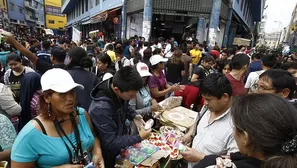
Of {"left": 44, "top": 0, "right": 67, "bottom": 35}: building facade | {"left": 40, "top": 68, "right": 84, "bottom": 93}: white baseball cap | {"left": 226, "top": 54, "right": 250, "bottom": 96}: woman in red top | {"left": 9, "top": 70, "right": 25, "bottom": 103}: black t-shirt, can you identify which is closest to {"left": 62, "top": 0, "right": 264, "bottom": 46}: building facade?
{"left": 226, "top": 54, "right": 250, "bottom": 96}: woman in red top

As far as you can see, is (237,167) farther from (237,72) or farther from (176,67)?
(176,67)

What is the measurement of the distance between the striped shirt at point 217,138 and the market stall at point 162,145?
0.65 feet

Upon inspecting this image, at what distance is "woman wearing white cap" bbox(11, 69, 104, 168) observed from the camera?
148cm

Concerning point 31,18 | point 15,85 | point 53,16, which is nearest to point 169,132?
point 15,85

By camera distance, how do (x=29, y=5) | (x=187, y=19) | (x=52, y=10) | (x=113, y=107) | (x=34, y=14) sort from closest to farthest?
(x=113, y=107) < (x=187, y=19) < (x=29, y=5) < (x=34, y=14) < (x=52, y=10)

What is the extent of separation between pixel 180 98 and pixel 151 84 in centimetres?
58

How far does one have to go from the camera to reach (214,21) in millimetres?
11414

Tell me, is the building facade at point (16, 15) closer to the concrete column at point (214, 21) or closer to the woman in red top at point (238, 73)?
the concrete column at point (214, 21)

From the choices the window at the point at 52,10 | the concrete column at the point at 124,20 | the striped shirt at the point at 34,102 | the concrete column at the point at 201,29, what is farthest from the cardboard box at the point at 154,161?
the window at the point at 52,10

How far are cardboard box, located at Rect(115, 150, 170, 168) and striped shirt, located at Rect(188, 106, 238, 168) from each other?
0.49 metres

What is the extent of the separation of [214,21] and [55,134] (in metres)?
11.5

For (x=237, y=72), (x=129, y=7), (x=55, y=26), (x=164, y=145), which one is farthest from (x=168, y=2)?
(x=55, y=26)

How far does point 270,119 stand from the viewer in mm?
1026

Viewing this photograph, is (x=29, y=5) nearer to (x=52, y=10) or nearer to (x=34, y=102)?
(x=52, y=10)
